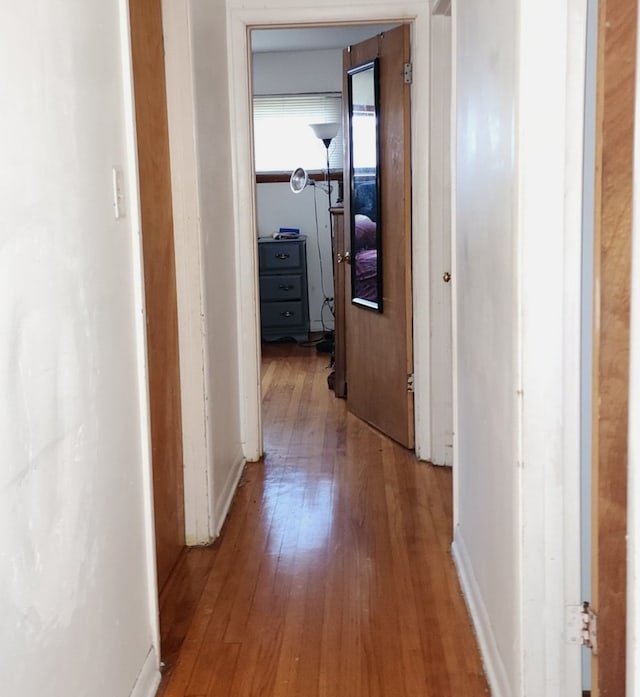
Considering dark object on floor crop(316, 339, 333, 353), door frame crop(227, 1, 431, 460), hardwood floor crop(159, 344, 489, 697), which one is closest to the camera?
hardwood floor crop(159, 344, 489, 697)

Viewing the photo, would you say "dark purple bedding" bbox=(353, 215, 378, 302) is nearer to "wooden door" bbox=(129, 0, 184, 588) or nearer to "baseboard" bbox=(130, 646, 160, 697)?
"wooden door" bbox=(129, 0, 184, 588)

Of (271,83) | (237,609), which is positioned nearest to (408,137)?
(237,609)

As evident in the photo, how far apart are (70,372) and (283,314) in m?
5.45

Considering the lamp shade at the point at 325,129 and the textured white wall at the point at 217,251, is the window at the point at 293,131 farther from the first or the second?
the textured white wall at the point at 217,251

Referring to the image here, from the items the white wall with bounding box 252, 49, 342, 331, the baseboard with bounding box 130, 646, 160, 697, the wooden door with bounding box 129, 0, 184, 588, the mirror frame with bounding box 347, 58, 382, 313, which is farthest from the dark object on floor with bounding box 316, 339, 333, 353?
the baseboard with bounding box 130, 646, 160, 697

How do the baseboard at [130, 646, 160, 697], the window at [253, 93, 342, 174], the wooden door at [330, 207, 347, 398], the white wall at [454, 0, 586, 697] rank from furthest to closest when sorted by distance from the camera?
1. the window at [253, 93, 342, 174]
2. the wooden door at [330, 207, 347, 398]
3. the baseboard at [130, 646, 160, 697]
4. the white wall at [454, 0, 586, 697]

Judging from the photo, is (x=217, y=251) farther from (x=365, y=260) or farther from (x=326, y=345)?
(x=326, y=345)

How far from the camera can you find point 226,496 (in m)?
3.43

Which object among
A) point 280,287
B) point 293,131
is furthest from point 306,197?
point 280,287

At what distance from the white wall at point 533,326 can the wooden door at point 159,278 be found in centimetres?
104

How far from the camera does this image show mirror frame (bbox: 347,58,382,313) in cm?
414

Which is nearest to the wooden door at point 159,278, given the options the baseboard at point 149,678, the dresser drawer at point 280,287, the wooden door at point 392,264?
the baseboard at point 149,678

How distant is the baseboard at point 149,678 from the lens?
6.64 feet

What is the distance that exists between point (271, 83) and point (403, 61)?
3465 millimetres
